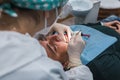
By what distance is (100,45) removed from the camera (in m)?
1.64

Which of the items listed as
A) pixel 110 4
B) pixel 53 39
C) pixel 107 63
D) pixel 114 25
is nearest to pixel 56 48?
pixel 53 39

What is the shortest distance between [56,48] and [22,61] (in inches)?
30.3

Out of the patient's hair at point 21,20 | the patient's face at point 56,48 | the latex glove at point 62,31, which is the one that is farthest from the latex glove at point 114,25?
the patient's hair at point 21,20

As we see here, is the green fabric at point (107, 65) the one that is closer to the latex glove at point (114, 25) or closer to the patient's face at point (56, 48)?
the patient's face at point (56, 48)

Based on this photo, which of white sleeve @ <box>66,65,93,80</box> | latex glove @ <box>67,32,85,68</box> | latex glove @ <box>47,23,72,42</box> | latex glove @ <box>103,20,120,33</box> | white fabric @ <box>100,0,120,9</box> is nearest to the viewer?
white sleeve @ <box>66,65,93,80</box>

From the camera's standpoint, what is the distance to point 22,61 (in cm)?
73

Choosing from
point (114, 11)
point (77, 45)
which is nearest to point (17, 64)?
point (77, 45)

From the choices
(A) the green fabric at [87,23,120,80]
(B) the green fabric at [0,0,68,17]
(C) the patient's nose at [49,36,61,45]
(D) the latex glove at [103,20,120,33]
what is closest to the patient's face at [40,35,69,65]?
(C) the patient's nose at [49,36,61,45]

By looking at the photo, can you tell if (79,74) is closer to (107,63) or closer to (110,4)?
(107,63)

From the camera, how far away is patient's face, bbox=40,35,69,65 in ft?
4.80

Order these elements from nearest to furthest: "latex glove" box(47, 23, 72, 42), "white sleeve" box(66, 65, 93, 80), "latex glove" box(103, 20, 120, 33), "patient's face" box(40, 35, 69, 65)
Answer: "white sleeve" box(66, 65, 93, 80) < "patient's face" box(40, 35, 69, 65) < "latex glove" box(47, 23, 72, 42) < "latex glove" box(103, 20, 120, 33)

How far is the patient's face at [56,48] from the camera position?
→ 4.80 ft

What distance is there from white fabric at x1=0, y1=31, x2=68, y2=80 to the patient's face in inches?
26.4

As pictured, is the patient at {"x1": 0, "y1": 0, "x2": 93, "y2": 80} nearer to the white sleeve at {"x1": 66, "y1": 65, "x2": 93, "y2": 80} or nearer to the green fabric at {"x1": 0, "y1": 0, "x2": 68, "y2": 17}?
the green fabric at {"x1": 0, "y1": 0, "x2": 68, "y2": 17}
